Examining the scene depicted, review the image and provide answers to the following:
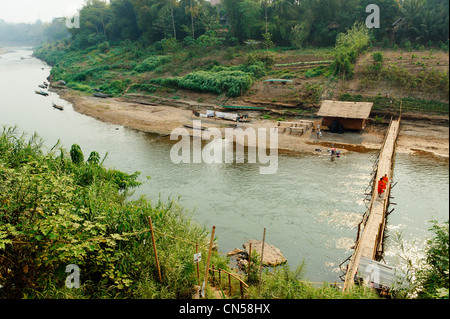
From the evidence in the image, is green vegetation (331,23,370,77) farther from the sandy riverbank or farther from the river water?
the river water

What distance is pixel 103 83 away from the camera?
166 ft

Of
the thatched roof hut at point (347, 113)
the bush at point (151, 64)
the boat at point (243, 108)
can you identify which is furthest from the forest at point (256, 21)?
the boat at point (243, 108)

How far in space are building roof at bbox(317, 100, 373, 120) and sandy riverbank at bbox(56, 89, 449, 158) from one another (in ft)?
6.05

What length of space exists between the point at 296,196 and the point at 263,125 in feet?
44.3

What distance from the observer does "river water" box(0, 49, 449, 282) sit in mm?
14570

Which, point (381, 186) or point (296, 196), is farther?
point (296, 196)

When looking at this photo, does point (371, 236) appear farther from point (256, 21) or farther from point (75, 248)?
point (256, 21)

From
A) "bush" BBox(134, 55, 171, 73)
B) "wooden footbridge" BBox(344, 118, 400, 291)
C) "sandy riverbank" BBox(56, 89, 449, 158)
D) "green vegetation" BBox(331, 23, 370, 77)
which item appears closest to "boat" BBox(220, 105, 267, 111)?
"sandy riverbank" BBox(56, 89, 449, 158)

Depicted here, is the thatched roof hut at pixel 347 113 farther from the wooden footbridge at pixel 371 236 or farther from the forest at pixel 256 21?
the wooden footbridge at pixel 371 236

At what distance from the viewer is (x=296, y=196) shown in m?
18.4

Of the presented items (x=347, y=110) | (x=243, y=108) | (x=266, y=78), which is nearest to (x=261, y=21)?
(x=266, y=78)

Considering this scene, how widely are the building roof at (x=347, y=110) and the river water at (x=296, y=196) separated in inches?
164

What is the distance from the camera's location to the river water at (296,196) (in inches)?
574
